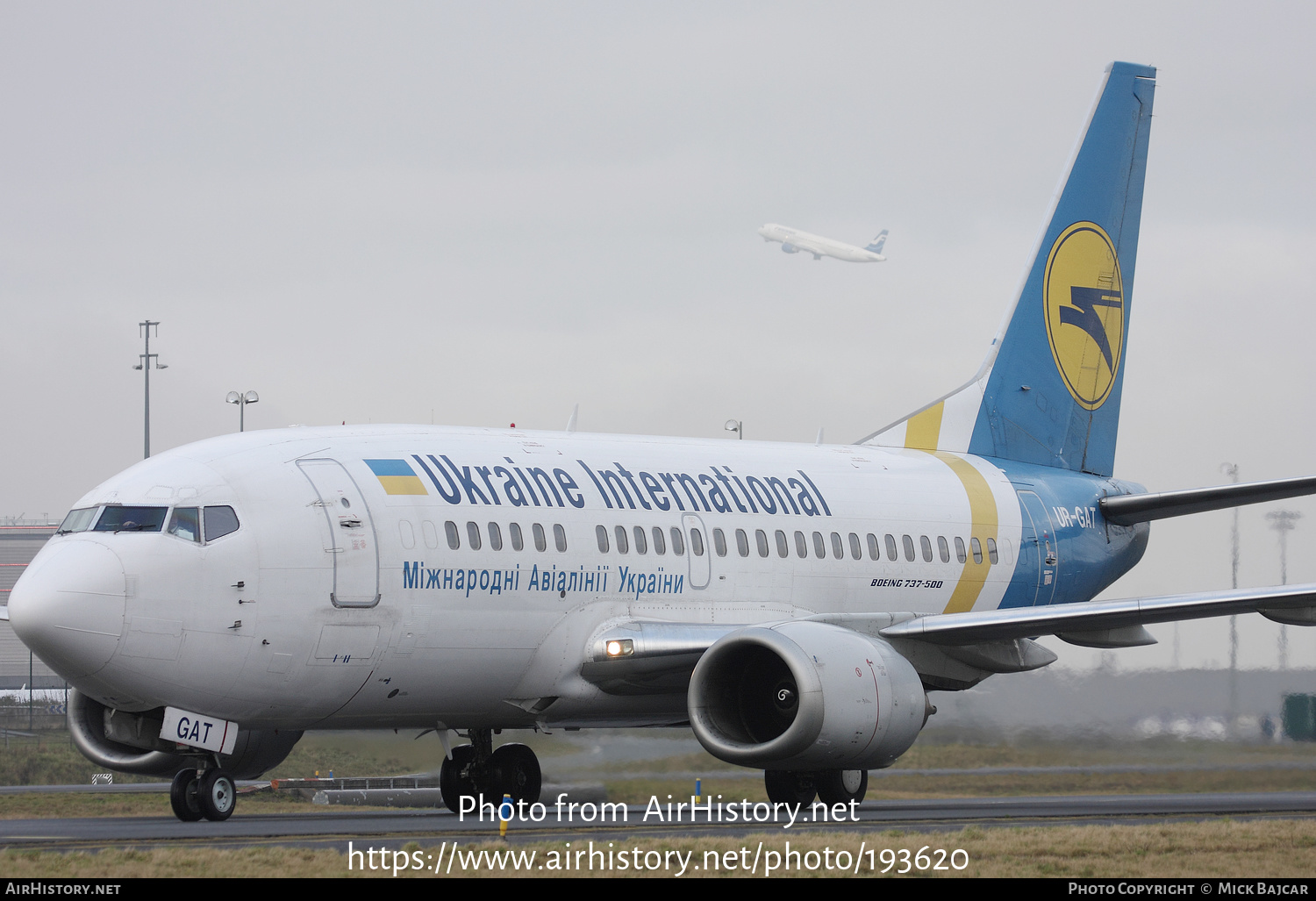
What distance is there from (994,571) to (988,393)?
3307 millimetres

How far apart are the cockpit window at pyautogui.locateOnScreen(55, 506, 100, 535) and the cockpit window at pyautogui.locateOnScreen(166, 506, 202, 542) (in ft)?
2.60

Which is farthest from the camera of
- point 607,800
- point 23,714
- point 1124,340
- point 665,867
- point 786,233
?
point 786,233

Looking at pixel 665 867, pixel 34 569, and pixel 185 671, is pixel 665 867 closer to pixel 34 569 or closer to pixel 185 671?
pixel 185 671

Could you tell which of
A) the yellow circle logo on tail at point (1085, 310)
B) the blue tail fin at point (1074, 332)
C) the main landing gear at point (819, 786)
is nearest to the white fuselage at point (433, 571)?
the main landing gear at point (819, 786)

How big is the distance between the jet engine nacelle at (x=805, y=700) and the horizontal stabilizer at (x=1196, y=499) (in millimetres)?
6025

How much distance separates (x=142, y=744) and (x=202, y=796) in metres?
0.79

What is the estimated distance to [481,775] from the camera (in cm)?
1947

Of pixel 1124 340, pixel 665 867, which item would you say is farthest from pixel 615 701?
pixel 1124 340

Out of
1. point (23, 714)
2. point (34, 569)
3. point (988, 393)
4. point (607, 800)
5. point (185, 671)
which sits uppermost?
point (988, 393)

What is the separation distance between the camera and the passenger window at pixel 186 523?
47.7ft

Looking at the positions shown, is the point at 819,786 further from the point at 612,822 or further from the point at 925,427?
the point at 925,427

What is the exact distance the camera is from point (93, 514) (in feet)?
48.6

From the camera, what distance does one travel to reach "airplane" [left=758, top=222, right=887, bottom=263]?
9306 centimetres

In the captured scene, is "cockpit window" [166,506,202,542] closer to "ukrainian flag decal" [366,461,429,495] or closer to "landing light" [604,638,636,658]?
"ukrainian flag decal" [366,461,429,495]
